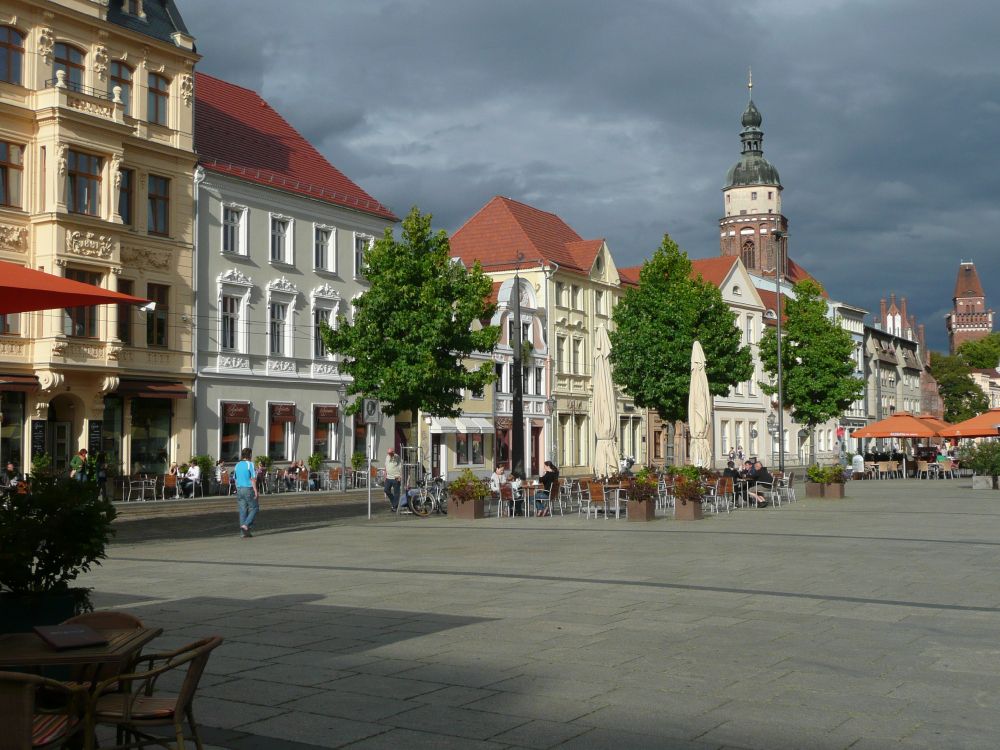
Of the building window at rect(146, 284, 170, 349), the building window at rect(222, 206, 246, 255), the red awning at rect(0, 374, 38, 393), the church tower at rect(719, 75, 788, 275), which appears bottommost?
the red awning at rect(0, 374, 38, 393)

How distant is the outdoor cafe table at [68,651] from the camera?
5051 millimetres

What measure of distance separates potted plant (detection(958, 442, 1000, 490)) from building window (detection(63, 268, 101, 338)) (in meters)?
28.7

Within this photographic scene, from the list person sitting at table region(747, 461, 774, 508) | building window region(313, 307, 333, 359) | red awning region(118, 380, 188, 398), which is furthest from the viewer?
building window region(313, 307, 333, 359)

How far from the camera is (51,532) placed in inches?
287

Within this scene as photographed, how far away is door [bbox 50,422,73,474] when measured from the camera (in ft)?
115

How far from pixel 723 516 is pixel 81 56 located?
78.7 feet

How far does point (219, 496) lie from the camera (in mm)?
37625

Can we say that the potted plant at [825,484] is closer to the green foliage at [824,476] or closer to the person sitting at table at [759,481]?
the green foliage at [824,476]

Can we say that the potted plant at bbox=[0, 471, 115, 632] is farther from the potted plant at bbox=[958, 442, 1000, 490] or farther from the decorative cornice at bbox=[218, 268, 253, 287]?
the potted plant at bbox=[958, 442, 1000, 490]

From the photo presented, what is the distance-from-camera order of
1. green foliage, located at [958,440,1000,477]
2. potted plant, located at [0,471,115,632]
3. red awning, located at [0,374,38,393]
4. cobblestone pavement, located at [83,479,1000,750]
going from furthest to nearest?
green foliage, located at [958,440,1000,477], red awning, located at [0,374,38,393], potted plant, located at [0,471,115,632], cobblestone pavement, located at [83,479,1000,750]

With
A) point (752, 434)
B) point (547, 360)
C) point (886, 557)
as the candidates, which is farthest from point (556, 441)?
point (886, 557)

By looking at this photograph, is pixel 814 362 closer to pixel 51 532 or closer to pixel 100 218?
pixel 100 218

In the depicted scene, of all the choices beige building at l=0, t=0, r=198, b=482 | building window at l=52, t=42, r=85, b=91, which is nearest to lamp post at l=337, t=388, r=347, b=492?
beige building at l=0, t=0, r=198, b=482

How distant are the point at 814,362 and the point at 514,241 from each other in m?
18.5
